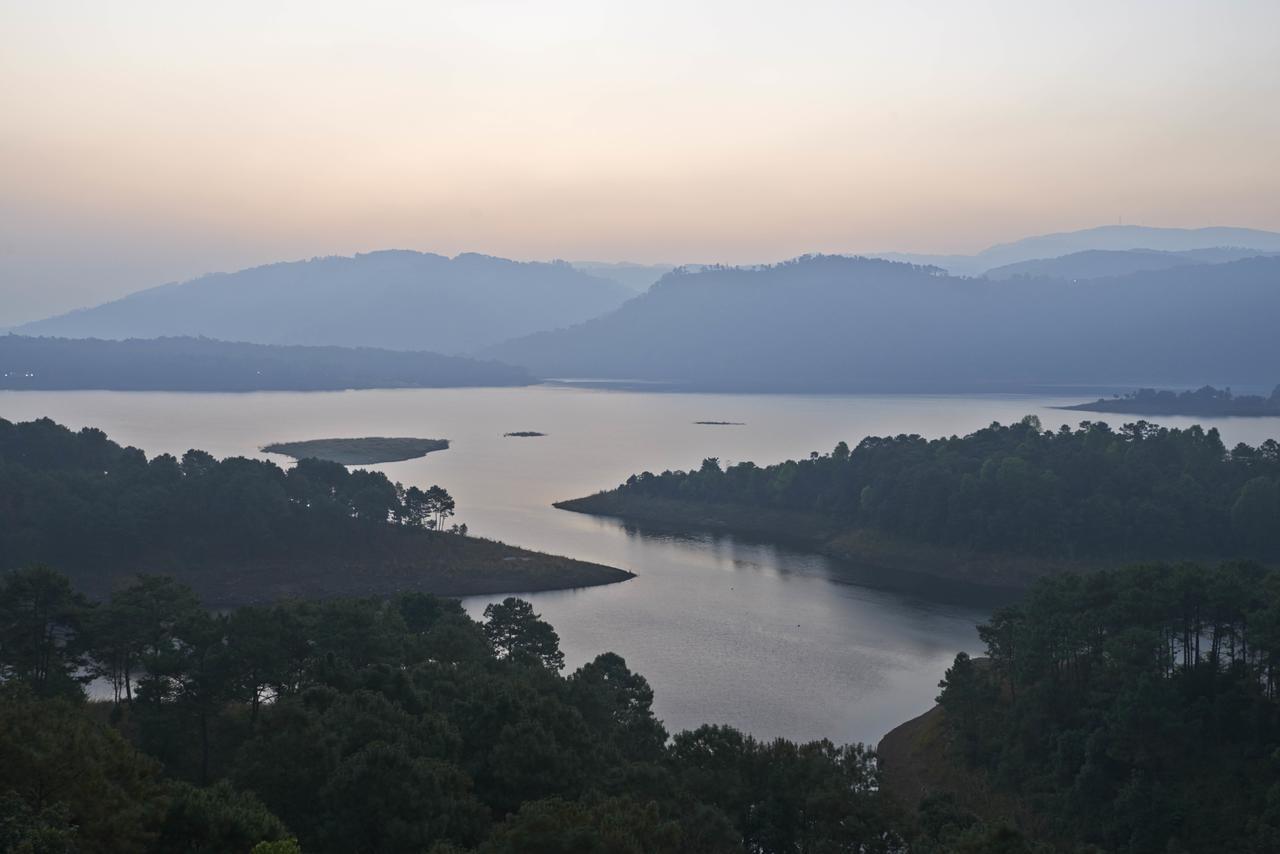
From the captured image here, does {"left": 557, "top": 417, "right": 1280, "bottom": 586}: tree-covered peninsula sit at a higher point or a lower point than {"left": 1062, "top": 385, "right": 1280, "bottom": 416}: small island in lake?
lower

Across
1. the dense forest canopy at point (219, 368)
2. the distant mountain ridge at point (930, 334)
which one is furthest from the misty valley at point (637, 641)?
the distant mountain ridge at point (930, 334)

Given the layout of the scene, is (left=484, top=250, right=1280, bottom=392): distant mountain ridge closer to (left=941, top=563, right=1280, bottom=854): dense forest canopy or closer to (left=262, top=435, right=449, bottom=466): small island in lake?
(left=262, top=435, right=449, bottom=466): small island in lake

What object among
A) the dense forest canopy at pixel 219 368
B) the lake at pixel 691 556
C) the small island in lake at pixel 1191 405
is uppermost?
the dense forest canopy at pixel 219 368

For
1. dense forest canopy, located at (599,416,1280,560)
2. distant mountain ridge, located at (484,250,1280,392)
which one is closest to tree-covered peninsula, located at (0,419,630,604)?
dense forest canopy, located at (599,416,1280,560)

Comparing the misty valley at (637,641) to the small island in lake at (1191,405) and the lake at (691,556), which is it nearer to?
the lake at (691,556)

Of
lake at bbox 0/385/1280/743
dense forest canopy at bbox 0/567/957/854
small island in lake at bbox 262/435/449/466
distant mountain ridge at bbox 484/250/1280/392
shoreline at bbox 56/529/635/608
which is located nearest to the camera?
dense forest canopy at bbox 0/567/957/854

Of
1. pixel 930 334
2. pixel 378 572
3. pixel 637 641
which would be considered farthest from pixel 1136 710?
pixel 930 334
